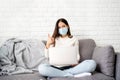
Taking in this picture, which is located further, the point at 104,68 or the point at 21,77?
the point at 104,68

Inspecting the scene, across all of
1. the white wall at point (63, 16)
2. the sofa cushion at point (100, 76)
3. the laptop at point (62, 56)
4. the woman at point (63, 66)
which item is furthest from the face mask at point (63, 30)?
the sofa cushion at point (100, 76)

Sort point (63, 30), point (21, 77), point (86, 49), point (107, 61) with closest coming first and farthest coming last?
point (21, 77) < point (107, 61) < point (63, 30) < point (86, 49)

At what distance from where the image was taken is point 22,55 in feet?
8.91

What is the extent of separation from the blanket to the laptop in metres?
0.23

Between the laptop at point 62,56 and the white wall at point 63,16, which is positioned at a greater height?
the white wall at point 63,16

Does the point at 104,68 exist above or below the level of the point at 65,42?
below

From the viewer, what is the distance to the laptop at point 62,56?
2.51 meters

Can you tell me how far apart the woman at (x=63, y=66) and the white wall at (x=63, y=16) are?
382mm

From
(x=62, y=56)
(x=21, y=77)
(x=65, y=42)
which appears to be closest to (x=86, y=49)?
(x=65, y=42)

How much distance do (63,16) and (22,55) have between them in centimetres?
82

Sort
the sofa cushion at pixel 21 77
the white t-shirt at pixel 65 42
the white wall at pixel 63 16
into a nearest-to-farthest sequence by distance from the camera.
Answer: the sofa cushion at pixel 21 77
the white t-shirt at pixel 65 42
the white wall at pixel 63 16

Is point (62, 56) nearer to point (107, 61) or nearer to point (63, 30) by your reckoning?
point (63, 30)

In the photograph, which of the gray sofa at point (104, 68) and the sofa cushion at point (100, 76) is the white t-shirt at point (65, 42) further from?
the sofa cushion at point (100, 76)

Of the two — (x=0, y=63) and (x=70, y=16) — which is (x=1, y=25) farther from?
(x=70, y=16)
